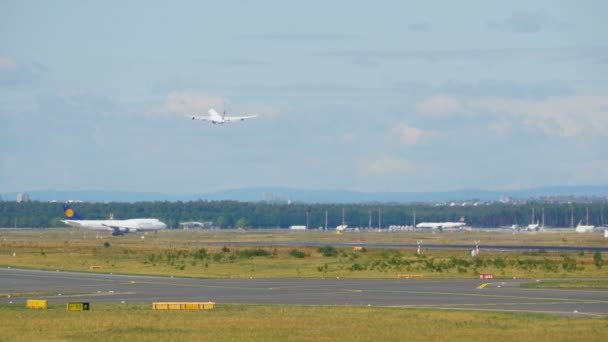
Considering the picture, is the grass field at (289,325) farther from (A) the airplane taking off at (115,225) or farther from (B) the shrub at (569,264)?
(A) the airplane taking off at (115,225)

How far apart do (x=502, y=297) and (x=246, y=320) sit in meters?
17.3

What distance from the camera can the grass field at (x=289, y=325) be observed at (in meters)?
38.9

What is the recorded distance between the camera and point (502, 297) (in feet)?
186

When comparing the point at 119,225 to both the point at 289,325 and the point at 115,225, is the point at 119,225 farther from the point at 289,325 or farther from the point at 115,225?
the point at 289,325

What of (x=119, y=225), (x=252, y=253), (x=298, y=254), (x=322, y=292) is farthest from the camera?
(x=119, y=225)

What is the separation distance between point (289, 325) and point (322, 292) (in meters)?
18.9

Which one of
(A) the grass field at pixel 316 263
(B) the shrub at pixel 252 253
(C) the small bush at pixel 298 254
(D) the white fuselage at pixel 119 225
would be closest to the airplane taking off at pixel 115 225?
(D) the white fuselage at pixel 119 225

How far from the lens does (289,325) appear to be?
140ft

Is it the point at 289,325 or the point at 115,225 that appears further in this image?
the point at 115,225

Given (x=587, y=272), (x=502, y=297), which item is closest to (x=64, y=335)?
(x=502, y=297)

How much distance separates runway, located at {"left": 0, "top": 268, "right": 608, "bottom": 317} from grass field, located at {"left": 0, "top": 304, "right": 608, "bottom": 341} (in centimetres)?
409

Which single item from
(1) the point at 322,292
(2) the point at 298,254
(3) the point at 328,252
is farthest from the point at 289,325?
(3) the point at 328,252

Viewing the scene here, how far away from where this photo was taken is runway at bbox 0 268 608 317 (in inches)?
2085

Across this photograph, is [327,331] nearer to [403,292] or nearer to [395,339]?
[395,339]
